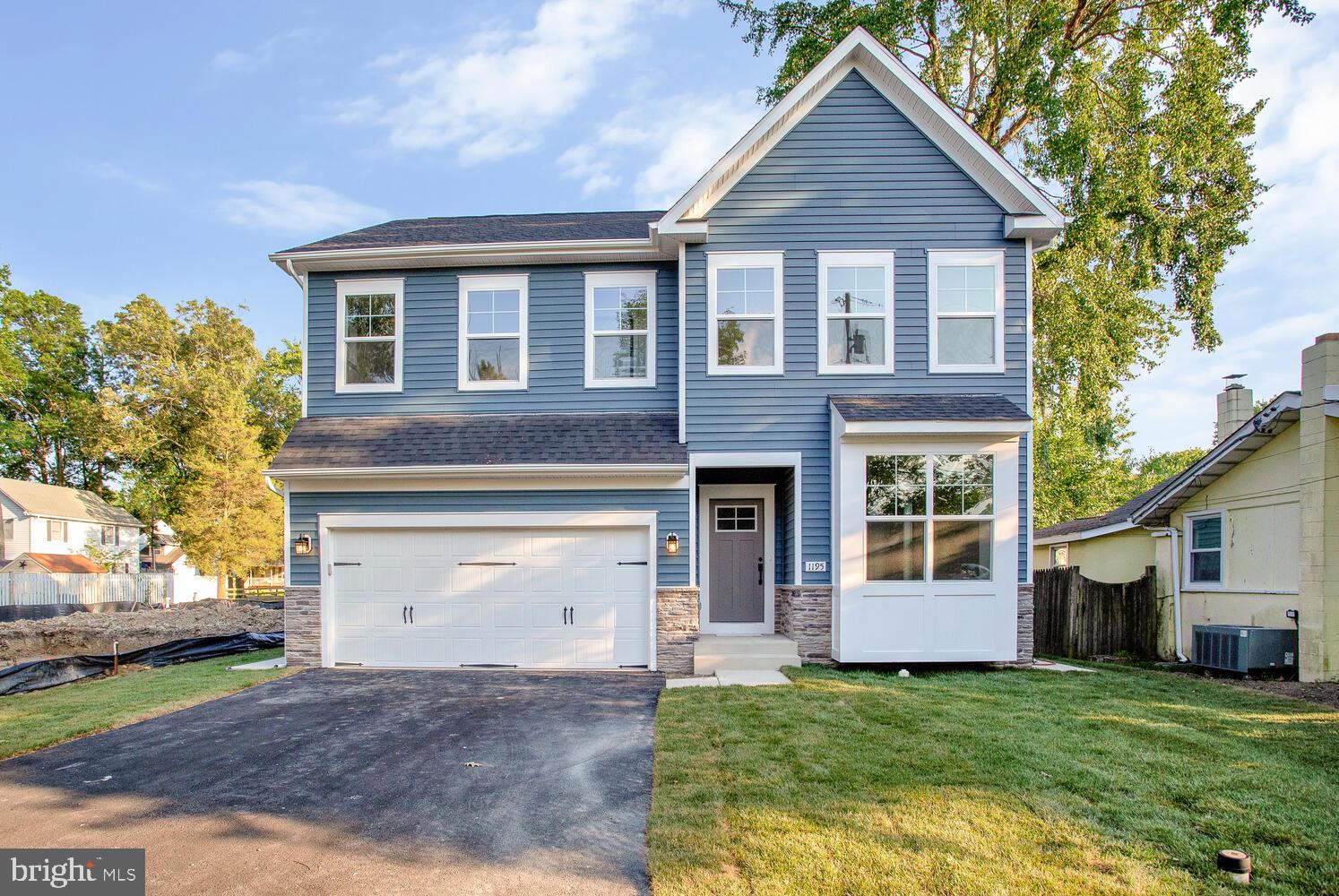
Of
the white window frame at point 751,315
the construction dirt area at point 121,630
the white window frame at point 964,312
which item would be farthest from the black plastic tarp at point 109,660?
the white window frame at point 964,312

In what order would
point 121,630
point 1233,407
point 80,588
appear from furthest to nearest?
point 80,588
point 121,630
point 1233,407

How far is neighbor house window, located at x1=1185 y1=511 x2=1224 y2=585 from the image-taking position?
11578mm

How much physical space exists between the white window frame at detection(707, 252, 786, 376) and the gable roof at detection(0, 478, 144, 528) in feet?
125

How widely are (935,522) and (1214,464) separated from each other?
4.88 m

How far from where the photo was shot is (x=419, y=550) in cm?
1071

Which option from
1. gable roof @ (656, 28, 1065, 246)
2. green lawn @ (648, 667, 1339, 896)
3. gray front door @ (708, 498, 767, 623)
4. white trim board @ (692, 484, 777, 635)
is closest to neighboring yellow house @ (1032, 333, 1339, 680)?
green lawn @ (648, 667, 1339, 896)

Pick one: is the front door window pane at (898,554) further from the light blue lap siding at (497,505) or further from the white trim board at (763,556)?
the light blue lap siding at (497,505)

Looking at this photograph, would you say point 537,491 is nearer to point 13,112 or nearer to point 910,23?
point 910,23

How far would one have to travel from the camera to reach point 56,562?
33875mm

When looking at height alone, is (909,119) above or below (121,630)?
above

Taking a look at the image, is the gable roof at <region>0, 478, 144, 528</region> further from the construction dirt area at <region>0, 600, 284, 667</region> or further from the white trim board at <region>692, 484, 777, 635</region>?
the white trim board at <region>692, 484, 777, 635</region>

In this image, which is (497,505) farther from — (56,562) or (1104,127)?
(56,562)

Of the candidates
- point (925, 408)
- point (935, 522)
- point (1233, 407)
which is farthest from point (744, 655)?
point (1233, 407)

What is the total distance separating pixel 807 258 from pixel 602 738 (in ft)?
22.8
